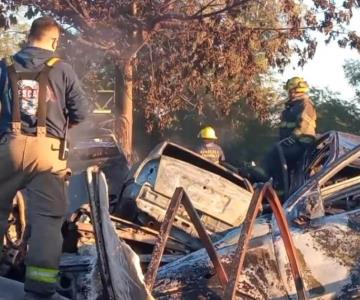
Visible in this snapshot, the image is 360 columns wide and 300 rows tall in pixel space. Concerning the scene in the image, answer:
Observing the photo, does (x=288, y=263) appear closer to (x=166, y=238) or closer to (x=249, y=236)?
(x=249, y=236)

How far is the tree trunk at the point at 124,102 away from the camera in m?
17.6

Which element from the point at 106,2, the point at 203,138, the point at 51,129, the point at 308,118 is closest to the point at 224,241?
the point at 51,129

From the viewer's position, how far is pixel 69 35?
16781 mm

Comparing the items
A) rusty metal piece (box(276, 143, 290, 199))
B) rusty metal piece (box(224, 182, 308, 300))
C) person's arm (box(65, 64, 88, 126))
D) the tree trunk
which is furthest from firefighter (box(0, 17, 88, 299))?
the tree trunk

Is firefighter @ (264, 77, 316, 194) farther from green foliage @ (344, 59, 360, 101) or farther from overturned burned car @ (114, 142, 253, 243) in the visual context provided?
green foliage @ (344, 59, 360, 101)

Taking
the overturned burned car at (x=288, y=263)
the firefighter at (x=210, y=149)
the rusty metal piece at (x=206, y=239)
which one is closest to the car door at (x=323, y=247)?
the overturned burned car at (x=288, y=263)

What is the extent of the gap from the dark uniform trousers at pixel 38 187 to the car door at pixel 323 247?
1.13 meters

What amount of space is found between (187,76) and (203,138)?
674 cm

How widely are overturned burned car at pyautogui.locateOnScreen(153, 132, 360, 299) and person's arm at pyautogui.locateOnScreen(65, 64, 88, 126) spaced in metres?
0.95

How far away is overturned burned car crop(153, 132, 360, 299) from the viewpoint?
4180 millimetres

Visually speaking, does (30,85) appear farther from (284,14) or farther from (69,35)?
(284,14)

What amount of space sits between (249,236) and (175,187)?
3.03m

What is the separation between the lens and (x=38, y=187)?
4352mm

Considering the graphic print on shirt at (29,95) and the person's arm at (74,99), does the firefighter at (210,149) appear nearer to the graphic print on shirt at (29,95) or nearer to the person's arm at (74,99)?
the person's arm at (74,99)
